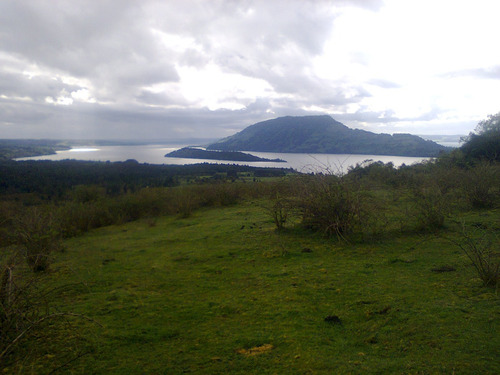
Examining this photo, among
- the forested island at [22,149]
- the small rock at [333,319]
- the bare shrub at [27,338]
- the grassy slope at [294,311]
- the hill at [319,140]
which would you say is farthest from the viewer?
the hill at [319,140]

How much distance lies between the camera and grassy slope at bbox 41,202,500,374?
3.51 metres

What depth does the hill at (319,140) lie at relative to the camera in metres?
59.1

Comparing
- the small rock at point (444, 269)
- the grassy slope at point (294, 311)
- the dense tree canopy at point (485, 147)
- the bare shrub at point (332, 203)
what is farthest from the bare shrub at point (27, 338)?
the dense tree canopy at point (485, 147)

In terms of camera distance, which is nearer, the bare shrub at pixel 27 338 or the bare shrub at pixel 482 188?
the bare shrub at pixel 27 338

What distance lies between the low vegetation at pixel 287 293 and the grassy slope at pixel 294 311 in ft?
0.08

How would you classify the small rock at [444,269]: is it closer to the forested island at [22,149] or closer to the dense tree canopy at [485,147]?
the dense tree canopy at [485,147]

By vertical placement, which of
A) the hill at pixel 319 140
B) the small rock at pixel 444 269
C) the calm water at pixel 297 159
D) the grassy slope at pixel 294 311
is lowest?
the grassy slope at pixel 294 311

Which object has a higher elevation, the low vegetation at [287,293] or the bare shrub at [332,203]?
the bare shrub at [332,203]

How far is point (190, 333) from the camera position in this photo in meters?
4.46

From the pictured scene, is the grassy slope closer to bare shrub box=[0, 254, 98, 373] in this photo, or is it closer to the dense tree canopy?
bare shrub box=[0, 254, 98, 373]

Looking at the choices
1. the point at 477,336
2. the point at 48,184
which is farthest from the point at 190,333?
the point at 48,184

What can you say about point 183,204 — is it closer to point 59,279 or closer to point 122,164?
point 59,279

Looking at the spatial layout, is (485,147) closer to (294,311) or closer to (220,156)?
(294,311)

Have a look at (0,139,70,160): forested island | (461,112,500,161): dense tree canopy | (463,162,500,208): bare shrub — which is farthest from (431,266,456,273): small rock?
(0,139,70,160): forested island
